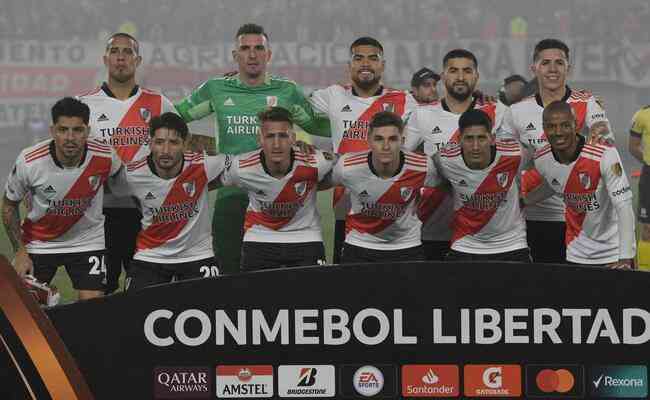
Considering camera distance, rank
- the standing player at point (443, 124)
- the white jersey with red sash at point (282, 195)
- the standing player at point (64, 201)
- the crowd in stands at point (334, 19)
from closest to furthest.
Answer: the standing player at point (64, 201), the white jersey with red sash at point (282, 195), the standing player at point (443, 124), the crowd in stands at point (334, 19)

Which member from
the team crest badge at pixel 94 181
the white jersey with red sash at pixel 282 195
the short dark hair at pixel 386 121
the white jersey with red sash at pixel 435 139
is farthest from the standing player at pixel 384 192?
the team crest badge at pixel 94 181

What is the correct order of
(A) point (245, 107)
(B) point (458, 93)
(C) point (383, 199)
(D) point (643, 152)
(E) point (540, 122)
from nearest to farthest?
1. (C) point (383, 199)
2. (B) point (458, 93)
3. (E) point (540, 122)
4. (A) point (245, 107)
5. (D) point (643, 152)

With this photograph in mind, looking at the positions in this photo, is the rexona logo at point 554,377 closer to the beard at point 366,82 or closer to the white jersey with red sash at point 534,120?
the white jersey with red sash at point 534,120

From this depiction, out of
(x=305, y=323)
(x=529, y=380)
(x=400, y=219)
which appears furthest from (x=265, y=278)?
(x=400, y=219)

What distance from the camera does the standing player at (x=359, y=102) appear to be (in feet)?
22.5

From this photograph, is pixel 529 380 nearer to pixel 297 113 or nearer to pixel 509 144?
pixel 509 144

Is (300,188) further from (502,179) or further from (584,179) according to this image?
(584,179)

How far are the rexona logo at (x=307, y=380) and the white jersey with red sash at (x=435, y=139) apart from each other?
115 inches

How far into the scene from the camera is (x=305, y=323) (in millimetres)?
3914

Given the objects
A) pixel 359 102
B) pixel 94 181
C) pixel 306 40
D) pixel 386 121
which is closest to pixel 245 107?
pixel 359 102

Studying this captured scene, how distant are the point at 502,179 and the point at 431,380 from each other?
2.62m

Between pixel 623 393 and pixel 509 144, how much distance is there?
2.70 m

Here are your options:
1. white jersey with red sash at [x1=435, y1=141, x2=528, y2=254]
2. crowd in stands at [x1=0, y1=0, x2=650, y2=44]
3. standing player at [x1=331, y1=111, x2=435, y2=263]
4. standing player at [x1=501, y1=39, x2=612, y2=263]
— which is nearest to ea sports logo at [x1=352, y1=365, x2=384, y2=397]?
standing player at [x1=331, y1=111, x2=435, y2=263]

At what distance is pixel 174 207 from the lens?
6.44 metres
